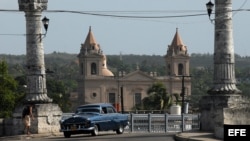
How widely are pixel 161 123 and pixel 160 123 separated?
255mm

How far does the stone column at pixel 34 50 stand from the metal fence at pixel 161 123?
25.4 ft

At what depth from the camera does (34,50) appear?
3778cm

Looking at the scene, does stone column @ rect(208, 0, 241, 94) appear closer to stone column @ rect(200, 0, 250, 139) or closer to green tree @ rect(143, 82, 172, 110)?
stone column @ rect(200, 0, 250, 139)

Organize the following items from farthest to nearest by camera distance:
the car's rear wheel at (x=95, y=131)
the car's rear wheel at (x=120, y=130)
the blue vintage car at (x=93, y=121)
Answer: the car's rear wheel at (x=120, y=130)
the car's rear wheel at (x=95, y=131)
the blue vintage car at (x=93, y=121)

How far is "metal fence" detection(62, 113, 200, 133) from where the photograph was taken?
44.8 m

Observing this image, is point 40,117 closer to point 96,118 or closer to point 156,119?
point 96,118

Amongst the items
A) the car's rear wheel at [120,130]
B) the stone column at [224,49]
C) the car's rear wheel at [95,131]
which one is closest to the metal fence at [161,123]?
the car's rear wheel at [120,130]

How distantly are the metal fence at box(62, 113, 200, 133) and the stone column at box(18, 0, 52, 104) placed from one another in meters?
6.48

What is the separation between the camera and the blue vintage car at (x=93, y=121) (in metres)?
35.7

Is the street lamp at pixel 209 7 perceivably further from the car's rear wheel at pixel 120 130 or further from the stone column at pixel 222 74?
the car's rear wheel at pixel 120 130

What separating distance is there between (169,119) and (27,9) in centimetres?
1328

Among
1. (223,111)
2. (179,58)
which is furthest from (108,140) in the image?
(179,58)

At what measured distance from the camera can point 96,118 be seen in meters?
36.1

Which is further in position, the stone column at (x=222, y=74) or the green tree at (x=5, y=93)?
the green tree at (x=5, y=93)
